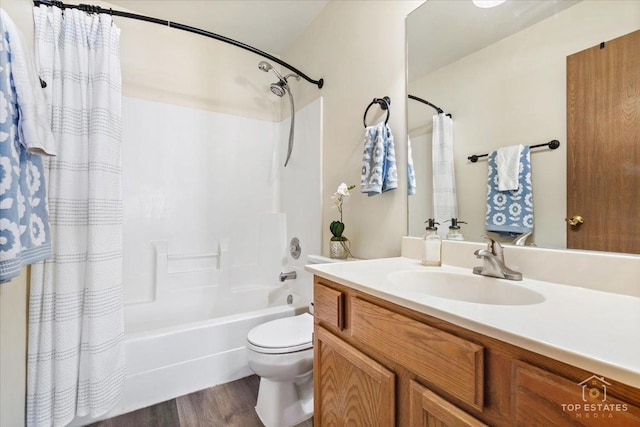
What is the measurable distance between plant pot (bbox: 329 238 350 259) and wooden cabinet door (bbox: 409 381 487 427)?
1006 millimetres

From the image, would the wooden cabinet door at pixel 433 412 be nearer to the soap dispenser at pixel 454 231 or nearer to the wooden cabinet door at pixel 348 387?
the wooden cabinet door at pixel 348 387

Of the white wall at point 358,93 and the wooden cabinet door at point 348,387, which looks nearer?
the wooden cabinet door at point 348,387

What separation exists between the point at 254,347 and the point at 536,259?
1189mm

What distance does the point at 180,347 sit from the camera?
156 centimetres

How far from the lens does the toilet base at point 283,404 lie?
1.36 m

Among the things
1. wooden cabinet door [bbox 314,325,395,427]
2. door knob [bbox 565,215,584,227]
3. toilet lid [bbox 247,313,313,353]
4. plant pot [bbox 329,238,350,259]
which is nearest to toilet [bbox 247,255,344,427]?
toilet lid [bbox 247,313,313,353]

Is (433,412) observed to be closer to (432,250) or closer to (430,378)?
(430,378)

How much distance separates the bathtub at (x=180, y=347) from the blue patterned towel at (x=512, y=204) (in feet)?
4.21

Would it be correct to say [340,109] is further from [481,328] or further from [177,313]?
[177,313]

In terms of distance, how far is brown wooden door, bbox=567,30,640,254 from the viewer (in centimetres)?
74

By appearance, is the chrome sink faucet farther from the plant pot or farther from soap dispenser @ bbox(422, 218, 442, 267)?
the plant pot

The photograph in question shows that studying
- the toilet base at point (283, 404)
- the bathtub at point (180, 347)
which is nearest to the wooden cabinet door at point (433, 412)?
the toilet base at point (283, 404)

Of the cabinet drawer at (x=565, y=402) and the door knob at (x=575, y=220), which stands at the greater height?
the door knob at (x=575, y=220)

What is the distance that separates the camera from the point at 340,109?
1.80m
